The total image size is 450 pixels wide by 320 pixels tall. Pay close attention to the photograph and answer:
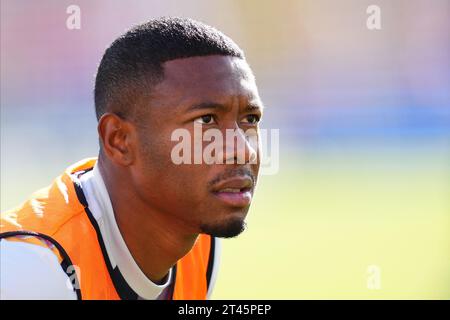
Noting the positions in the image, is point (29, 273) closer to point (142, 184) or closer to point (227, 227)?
point (142, 184)

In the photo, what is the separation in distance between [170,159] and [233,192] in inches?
11.9

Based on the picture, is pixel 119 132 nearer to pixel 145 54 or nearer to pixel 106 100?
pixel 106 100

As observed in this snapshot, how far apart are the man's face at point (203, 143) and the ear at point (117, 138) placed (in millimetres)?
56

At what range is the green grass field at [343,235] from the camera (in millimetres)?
6625

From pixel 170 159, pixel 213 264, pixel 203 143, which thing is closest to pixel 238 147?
pixel 203 143

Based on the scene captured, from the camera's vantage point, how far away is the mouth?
2689 mm

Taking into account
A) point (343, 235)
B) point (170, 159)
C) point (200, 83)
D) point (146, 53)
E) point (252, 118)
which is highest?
point (146, 53)

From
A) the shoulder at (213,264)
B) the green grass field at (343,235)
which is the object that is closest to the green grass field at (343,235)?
the green grass field at (343,235)

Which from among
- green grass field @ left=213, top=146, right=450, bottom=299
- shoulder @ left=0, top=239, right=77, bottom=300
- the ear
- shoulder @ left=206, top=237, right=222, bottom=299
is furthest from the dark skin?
green grass field @ left=213, top=146, right=450, bottom=299

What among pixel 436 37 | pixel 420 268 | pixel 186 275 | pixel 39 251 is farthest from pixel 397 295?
pixel 39 251

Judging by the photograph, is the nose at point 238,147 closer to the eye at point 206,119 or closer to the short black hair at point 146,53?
the eye at point 206,119

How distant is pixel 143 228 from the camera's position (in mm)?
2914

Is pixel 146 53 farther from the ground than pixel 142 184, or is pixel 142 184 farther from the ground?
pixel 146 53
